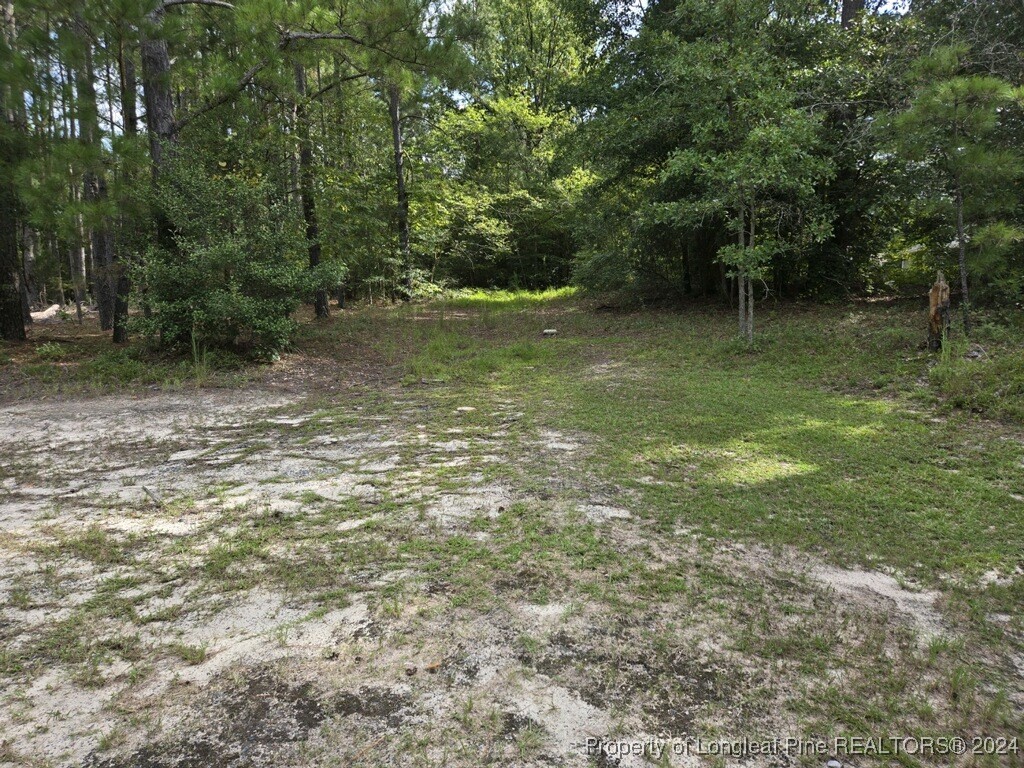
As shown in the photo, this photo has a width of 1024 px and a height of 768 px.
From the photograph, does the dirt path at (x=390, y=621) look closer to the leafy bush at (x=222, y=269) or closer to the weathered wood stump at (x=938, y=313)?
the leafy bush at (x=222, y=269)

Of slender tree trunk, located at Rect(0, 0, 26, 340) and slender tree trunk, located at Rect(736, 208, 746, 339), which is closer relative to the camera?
slender tree trunk, located at Rect(0, 0, 26, 340)

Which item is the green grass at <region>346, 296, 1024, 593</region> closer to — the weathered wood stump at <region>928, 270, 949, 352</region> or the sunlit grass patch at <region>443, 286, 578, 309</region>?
the weathered wood stump at <region>928, 270, 949, 352</region>

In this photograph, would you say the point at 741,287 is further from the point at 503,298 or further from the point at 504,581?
the point at 503,298

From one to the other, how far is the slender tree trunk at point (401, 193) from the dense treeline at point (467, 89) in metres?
2.88

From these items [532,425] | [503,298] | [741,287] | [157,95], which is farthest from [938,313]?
[503,298]

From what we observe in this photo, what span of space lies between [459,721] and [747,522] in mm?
2048

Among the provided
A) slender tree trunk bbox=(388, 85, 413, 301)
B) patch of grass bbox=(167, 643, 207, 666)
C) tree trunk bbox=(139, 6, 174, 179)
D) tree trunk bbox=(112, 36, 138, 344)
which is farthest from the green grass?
slender tree trunk bbox=(388, 85, 413, 301)

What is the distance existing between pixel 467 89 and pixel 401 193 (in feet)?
21.6

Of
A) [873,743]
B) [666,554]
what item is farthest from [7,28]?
[873,743]

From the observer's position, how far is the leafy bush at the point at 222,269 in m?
7.43

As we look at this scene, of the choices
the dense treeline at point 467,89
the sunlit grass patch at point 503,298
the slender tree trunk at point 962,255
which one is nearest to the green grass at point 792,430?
the slender tree trunk at point 962,255

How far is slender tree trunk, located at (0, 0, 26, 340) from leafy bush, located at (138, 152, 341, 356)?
2.13 m

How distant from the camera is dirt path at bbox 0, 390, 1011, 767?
1.72 m

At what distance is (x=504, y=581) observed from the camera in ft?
8.41
